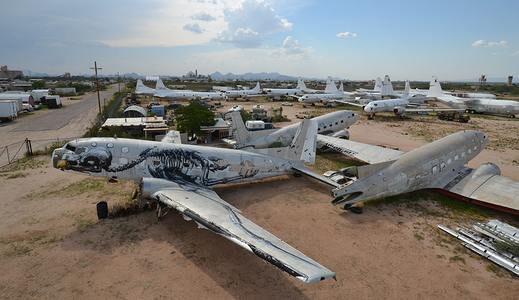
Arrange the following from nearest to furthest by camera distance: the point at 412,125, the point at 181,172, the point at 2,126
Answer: the point at 181,172 < the point at 2,126 < the point at 412,125

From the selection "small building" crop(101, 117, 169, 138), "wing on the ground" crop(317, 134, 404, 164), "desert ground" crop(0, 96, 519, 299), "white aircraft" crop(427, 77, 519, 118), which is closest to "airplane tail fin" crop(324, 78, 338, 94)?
"white aircraft" crop(427, 77, 519, 118)

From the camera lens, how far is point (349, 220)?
67.2 ft

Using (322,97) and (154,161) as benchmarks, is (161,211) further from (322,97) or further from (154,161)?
(322,97)

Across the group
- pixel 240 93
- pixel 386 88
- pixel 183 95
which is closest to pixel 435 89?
pixel 386 88

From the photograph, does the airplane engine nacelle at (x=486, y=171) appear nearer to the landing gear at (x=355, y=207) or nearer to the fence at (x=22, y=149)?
the landing gear at (x=355, y=207)

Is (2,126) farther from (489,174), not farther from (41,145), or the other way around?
(489,174)

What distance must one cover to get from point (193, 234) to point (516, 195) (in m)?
21.7

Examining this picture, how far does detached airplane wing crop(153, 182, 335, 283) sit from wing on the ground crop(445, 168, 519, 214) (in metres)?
17.3

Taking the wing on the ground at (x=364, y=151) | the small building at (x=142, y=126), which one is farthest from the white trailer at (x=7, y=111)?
the wing on the ground at (x=364, y=151)

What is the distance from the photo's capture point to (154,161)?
69.1 feet

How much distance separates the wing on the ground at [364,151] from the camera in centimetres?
2895

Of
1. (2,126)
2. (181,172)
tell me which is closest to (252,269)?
(181,172)

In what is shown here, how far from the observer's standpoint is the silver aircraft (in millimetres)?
16359

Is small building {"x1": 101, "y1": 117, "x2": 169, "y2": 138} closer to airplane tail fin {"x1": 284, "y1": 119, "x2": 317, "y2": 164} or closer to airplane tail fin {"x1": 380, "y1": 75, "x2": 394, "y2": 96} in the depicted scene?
airplane tail fin {"x1": 284, "y1": 119, "x2": 317, "y2": 164}
